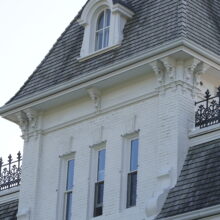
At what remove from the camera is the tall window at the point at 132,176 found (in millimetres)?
30837

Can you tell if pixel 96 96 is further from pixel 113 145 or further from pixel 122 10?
pixel 122 10

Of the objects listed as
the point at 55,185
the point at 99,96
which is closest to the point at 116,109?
the point at 99,96

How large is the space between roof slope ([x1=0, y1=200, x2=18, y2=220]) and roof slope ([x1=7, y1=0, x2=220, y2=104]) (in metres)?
2.86

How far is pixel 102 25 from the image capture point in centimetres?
3372

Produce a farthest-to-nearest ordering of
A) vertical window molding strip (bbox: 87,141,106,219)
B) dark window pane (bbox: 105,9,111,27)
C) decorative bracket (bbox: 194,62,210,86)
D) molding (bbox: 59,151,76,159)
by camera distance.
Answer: dark window pane (bbox: 105,9,111,27)
molding (bbox: 59,151,76,159)
vertical window molding strip (bbox: 87,141,106,219)
decorative bracket (bbox: 194,62,210,86)

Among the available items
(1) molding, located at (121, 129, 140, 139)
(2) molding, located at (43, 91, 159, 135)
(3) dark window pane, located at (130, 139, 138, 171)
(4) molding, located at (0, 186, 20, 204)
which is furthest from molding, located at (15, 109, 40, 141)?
(3) dark window pane, located at (130, 139, 138, 171)

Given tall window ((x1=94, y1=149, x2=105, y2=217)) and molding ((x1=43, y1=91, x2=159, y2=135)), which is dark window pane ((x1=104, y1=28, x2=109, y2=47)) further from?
tall window ((x1=94, y1=149, x2=105, y2=217))

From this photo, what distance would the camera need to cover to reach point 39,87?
112 feet

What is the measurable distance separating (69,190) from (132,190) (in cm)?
233

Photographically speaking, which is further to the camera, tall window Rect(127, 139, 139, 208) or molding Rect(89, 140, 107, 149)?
molding Rect(89, 140, 107, 149)

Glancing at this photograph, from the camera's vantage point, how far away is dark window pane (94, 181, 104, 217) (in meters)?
31.5

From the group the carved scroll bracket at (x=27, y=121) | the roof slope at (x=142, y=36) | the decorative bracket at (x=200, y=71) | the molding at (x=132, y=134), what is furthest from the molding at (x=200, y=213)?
the carved scroll bracket at (x=27, y=121)

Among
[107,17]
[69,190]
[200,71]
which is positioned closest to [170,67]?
[200,71]

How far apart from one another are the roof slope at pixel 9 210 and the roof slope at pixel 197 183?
6.25 m
